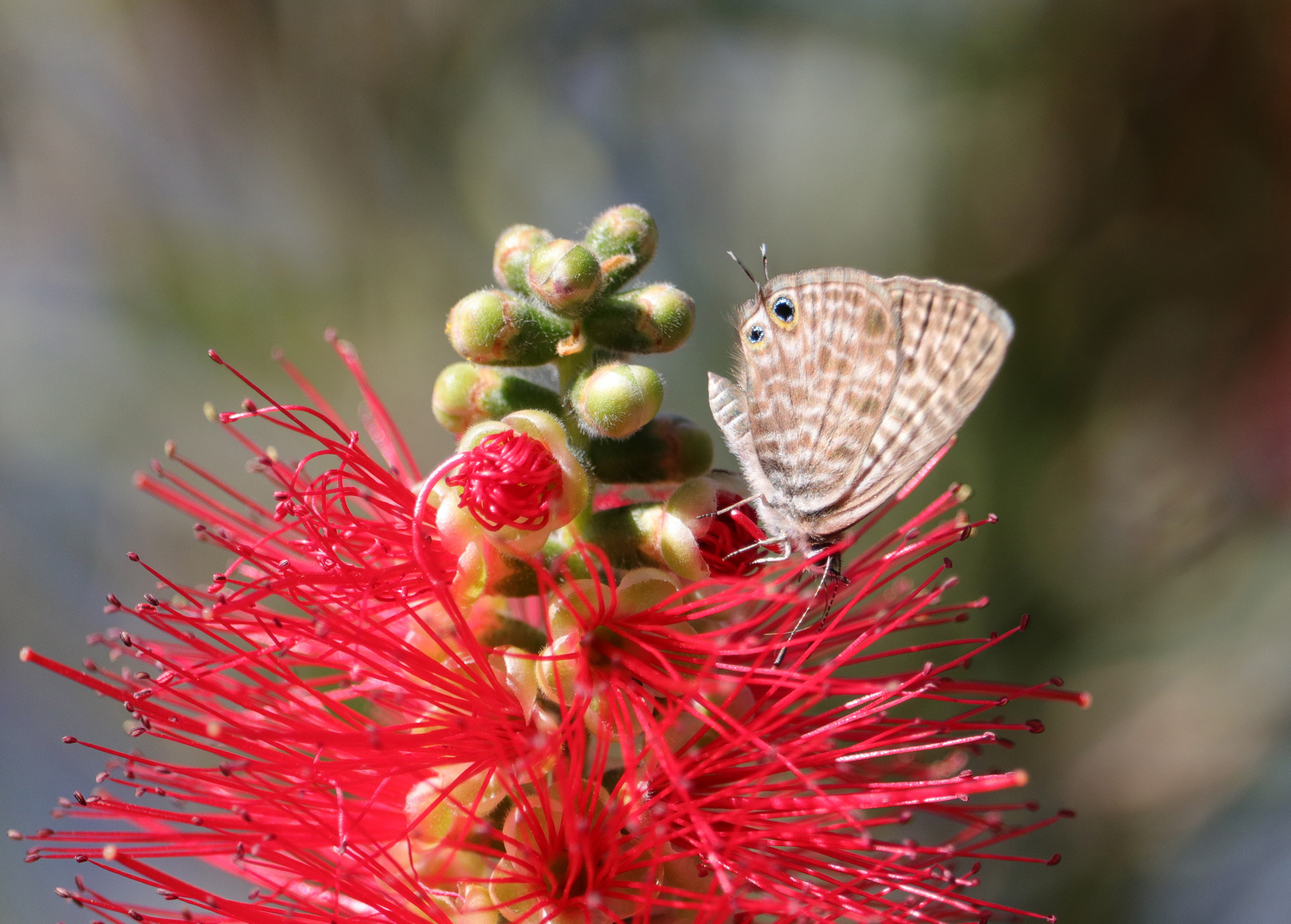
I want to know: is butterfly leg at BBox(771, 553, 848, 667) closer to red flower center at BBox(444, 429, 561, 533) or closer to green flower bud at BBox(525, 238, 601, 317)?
red flower center at BBox(444, 429, 561, 533)

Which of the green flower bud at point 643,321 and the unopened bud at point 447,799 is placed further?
the green flower bud at point 643,321

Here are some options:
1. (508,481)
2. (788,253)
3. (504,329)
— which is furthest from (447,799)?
(788,253)

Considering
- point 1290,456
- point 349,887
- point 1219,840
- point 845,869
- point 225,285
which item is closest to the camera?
point 349,887

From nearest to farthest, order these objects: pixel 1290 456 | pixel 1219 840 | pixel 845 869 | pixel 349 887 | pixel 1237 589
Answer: pixel 349 887 → pixel 845 869 → pixel 1219 840 → pixel 1237 589 → pixel 1290 456

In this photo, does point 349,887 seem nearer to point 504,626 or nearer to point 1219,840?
point 504,626

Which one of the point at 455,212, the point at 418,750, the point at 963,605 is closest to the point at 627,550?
the point at 418,750

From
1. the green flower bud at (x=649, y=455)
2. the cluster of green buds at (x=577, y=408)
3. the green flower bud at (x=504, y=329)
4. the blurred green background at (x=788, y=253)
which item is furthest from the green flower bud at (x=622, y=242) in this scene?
the blurred green background at (x=788, y=253)

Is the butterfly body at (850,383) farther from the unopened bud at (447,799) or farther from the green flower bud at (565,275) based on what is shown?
the unopened bud at (447,799)
